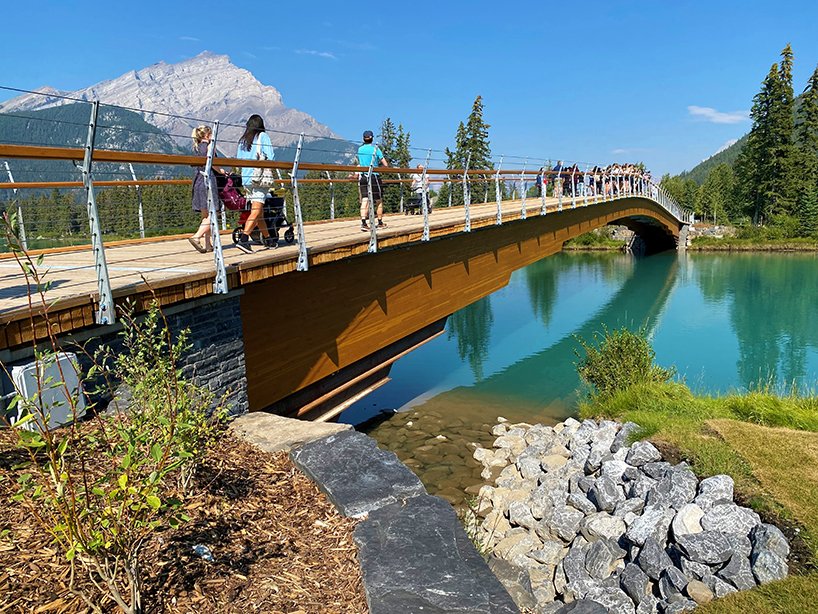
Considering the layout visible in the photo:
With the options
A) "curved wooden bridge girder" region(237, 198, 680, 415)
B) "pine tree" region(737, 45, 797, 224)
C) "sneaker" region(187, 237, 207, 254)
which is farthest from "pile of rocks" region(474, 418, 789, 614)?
"pine tree" region(737, 45, 797, 224)

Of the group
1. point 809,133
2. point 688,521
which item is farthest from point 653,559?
point 809,133

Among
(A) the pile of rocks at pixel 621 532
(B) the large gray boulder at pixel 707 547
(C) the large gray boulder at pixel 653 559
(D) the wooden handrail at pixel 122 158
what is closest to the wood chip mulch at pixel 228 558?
(D) the wooden handrail at pixel 122 158

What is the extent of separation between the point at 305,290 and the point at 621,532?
16.4 ft

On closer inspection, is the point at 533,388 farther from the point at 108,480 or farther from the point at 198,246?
the point at 108,480

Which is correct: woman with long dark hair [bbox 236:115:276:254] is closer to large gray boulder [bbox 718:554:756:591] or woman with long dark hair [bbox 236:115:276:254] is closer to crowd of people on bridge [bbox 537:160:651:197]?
large gray boulder [bbox 718:554:756:591]

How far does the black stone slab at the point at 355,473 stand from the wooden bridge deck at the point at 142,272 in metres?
1.81

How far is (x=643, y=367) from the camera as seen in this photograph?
11.8m

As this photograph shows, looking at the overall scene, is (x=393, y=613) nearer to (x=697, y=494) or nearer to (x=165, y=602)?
(x=165, y=602)

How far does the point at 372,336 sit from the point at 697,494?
205 inches

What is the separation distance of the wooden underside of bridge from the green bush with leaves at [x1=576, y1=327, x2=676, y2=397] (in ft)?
10.5

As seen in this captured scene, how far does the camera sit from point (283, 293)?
24.4 ft

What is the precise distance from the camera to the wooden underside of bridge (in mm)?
4949

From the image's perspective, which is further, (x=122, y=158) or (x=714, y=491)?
(x=714, y=491)

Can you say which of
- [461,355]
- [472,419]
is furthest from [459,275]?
[461,355]
